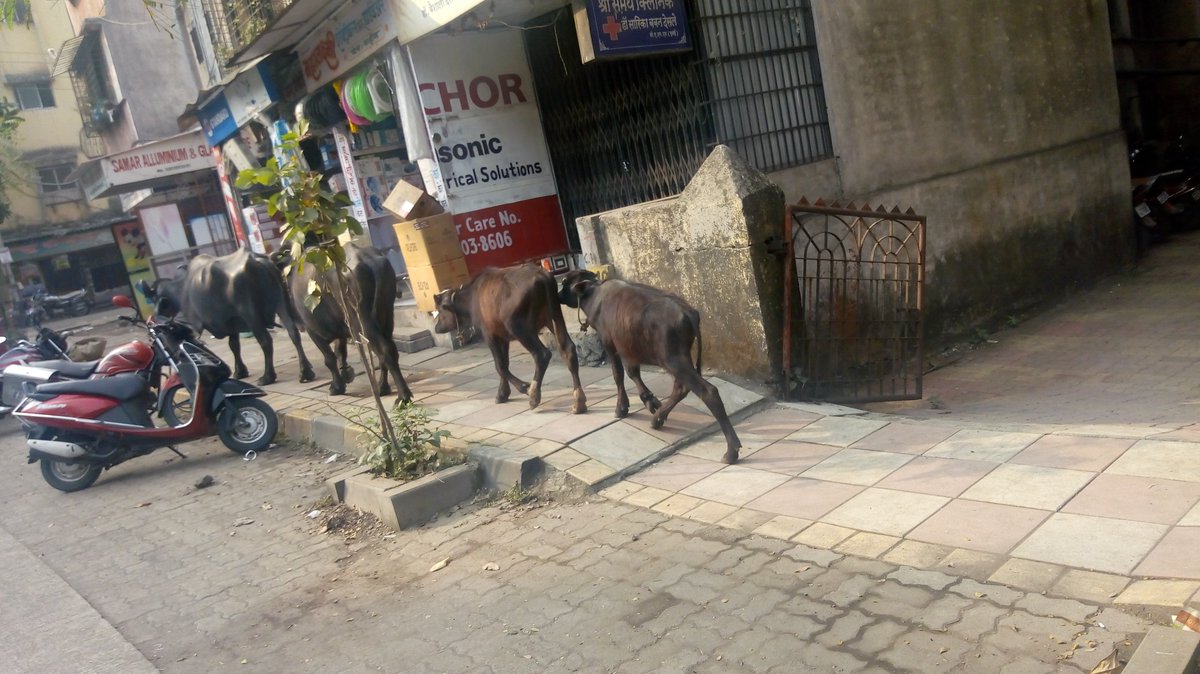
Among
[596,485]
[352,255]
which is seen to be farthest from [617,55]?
[596,485]

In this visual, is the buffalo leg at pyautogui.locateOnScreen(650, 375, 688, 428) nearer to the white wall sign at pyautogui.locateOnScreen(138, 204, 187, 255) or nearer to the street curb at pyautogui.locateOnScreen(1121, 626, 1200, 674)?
the street curb at pyautogui.locateOnScreen(1121, 626, 1200, 674)

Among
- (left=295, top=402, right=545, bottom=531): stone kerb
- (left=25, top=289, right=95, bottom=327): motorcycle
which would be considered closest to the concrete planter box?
(left=295, top=402, right=545, bottom=531): stone kerb

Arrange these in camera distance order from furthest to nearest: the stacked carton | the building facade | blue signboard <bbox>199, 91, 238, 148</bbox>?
1. the building facade
2. blue signboard <bbox>199, 91, 238, 148</bbox>
3. the stacked carton

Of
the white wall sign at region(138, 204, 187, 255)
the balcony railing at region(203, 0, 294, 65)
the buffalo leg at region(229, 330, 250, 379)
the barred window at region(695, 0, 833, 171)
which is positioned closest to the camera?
the barred window at region(695, 0, 833, 171)

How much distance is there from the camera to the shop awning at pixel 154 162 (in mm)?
15109

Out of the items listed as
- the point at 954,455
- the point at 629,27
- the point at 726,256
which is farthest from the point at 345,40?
the point at 954,455

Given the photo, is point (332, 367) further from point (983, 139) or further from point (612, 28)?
point (983, 139)

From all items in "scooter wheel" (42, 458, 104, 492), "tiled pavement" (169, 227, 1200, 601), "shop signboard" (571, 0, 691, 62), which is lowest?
"tiled pavement" (169, 227, 1200, 601)

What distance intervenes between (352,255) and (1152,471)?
18.8ft

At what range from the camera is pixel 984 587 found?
3412 mm

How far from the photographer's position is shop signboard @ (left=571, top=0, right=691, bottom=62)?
6.70 meters

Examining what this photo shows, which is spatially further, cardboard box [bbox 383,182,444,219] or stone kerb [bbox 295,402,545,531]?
cardboard box [bbox 383,182,444,219]

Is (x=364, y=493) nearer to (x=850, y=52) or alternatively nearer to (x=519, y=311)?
(x=519, y=311)

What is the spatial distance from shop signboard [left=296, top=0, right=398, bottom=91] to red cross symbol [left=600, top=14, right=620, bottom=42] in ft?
8.15
